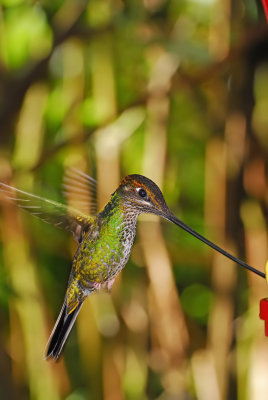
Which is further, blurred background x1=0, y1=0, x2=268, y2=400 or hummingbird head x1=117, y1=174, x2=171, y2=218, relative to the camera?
blurred background x1=0, y1=0, x2=268, y2=400

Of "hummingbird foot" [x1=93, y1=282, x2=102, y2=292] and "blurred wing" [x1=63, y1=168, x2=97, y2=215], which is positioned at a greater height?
"blurred wing" [x1=63, y1=168, x2=97, y2=215]

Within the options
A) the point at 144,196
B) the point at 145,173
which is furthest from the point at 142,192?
the point at 145,173

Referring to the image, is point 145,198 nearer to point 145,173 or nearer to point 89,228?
→ point 89,228

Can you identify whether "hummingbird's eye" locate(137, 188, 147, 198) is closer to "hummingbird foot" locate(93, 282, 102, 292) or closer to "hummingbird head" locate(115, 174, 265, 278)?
"hummingbird head" locate(115, 174, 265, 278)

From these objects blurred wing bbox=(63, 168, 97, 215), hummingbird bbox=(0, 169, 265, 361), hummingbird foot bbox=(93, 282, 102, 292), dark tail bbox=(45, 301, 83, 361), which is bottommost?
Result: dark tail bbox=(45, 301, 83, 361)

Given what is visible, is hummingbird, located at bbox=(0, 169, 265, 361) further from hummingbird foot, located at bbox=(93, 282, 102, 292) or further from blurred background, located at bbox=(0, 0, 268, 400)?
blurred background, located at bbox=(0, 0, 268, 400)

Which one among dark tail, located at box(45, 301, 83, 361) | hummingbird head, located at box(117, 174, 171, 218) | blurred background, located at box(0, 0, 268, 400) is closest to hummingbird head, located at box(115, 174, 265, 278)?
hummingbird head, located at box(117, 174, 171, 218)

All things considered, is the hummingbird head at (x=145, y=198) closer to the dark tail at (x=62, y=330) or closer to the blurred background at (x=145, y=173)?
the dark tail at (x=62, y=330)

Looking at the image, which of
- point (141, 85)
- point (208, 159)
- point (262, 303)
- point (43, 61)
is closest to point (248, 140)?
point (208, 159)

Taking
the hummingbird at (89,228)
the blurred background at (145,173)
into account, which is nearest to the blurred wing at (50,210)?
the hummingbird at (89,228)

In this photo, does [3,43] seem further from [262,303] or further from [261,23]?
[262,303]
